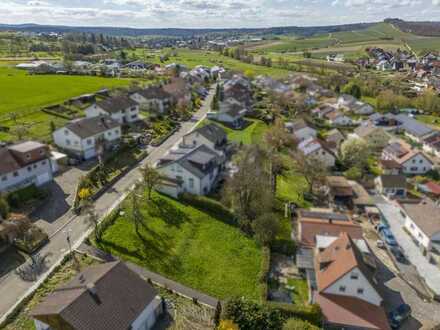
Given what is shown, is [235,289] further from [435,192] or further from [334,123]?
[334,123]

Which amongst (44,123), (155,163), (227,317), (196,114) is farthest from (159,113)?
(227,317)

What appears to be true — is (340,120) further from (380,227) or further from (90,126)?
(90,126)

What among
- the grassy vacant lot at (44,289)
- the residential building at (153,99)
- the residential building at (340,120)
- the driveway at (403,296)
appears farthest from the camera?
the residential building at (340,120)

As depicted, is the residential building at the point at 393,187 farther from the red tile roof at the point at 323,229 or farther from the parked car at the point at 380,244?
the red tile roof at the point at 323,229

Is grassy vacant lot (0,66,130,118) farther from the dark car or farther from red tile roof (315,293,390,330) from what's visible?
the dark car

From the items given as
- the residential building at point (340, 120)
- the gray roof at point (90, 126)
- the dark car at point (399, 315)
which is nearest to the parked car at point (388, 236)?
the dark car at point (399, 315)

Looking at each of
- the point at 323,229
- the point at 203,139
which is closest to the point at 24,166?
the point at 203,139
